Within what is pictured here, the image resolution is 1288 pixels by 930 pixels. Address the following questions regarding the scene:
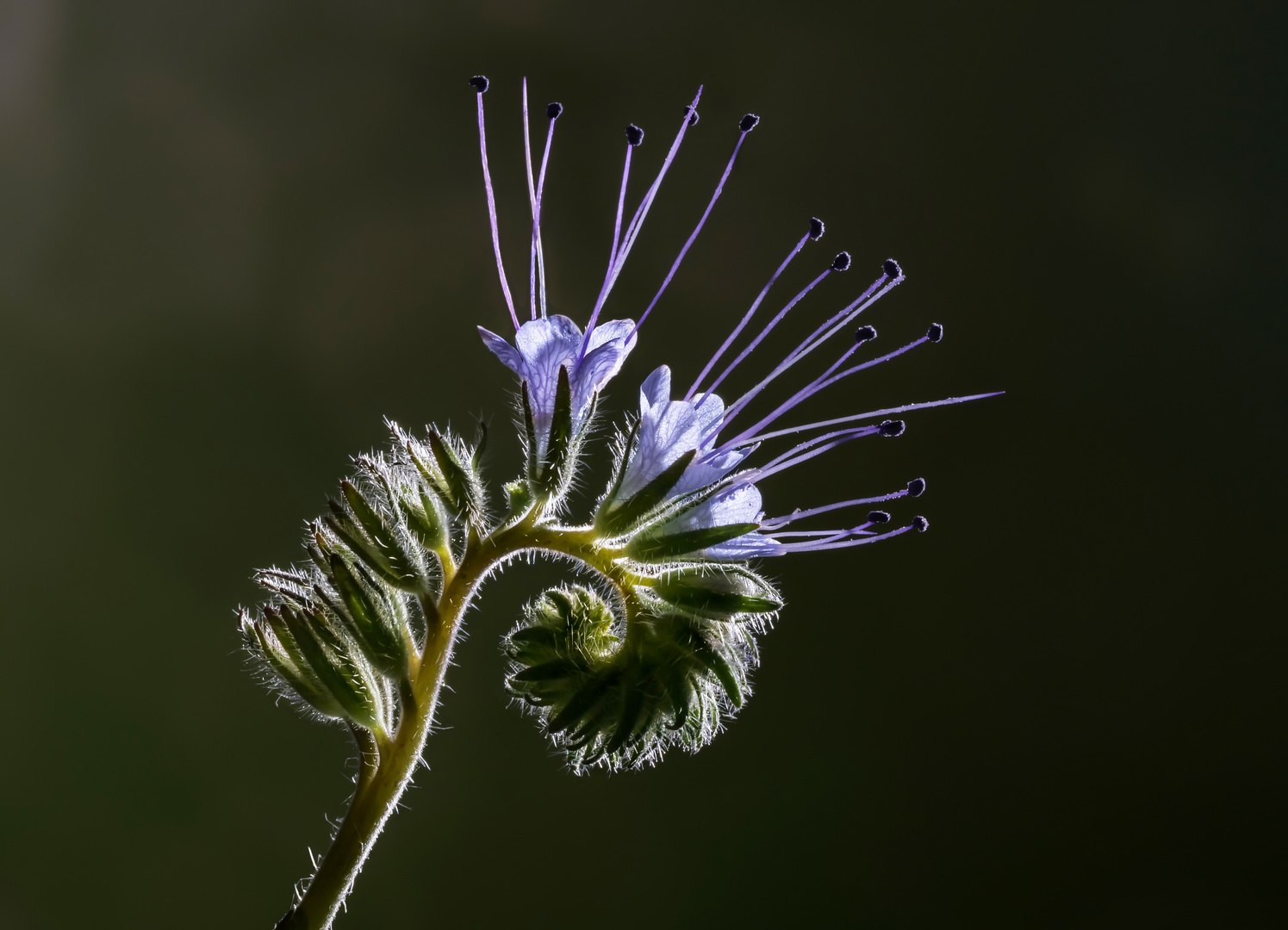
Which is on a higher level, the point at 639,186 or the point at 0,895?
the point at 639,186

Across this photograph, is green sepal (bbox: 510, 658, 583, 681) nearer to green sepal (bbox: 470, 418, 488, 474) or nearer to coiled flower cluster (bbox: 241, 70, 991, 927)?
coiled flower cluster (bbox: 241, 70, 991, 927)

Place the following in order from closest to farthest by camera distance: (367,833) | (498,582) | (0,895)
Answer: (367,833) → (0,895) → (498,582)

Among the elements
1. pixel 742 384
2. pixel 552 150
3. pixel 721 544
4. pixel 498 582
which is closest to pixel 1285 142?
pixel 742 384

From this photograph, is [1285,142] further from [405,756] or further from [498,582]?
[405,756]

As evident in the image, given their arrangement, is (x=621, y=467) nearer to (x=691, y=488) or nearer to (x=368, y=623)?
(x=691, y=488)

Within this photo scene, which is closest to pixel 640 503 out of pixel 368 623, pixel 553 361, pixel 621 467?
pixel 621 467

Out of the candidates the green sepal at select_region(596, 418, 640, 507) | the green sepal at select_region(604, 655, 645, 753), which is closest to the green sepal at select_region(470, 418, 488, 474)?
the green sepal at select_region(596, 418, 640, 507)
